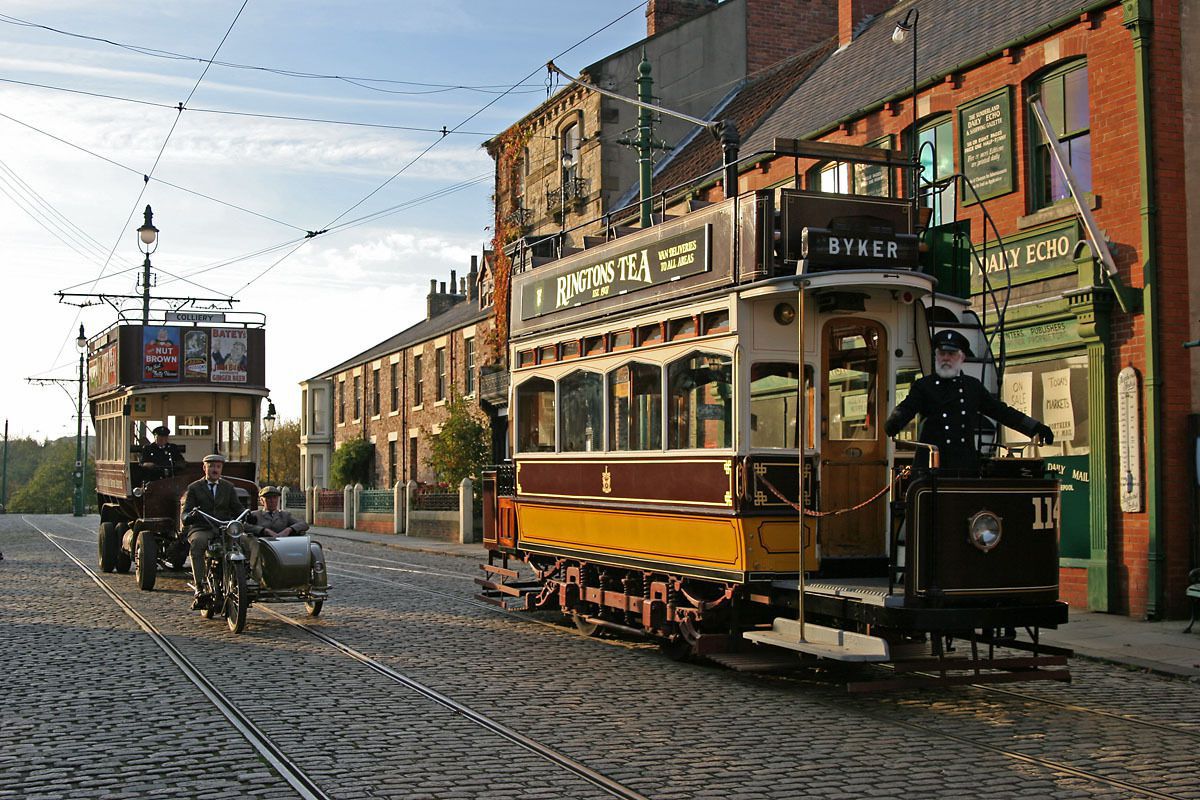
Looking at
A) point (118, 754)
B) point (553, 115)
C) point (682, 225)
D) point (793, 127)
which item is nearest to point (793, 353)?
point (682, 225)

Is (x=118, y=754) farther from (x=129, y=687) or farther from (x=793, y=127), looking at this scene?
(x=793, y=127)

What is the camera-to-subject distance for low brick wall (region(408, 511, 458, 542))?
111 ft

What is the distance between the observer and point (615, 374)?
11.6 metres

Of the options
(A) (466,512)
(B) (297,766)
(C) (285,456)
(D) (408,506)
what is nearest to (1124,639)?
(B) (297,766)

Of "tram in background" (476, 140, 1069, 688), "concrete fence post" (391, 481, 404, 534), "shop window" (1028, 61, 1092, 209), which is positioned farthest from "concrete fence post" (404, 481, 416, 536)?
"tram in background" (476, 140, 1069, 688)

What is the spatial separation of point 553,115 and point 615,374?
78.7 ft

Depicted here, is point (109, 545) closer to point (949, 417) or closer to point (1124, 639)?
point (1124, 639)

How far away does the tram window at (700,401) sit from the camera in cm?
987

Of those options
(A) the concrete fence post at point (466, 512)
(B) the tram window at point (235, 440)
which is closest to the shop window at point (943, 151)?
(B) the tram window at point (235, 440)

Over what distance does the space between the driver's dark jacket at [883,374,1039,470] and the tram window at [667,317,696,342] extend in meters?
2.12

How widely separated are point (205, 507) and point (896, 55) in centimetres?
1364

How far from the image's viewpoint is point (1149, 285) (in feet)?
46.1

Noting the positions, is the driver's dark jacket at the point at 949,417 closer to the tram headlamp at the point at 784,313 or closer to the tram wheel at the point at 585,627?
the tram headlamp at the point at 784,313

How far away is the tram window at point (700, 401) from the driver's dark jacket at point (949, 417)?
145 cm
